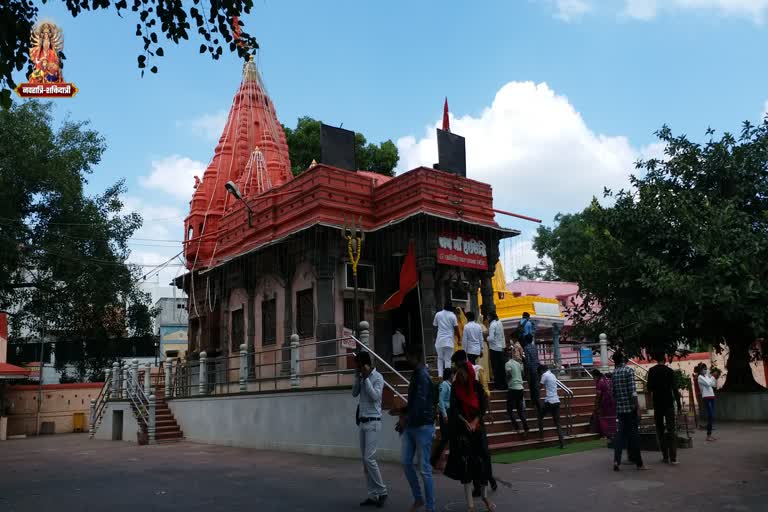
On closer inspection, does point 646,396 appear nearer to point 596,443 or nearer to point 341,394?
point 596,443

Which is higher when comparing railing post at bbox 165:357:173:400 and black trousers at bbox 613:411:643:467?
railing post at bbox 165:357:173:400

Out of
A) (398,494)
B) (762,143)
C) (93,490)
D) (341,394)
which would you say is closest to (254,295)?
(341,394)

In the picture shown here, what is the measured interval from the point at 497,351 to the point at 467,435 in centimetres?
709

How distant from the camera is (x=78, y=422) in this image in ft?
99.2

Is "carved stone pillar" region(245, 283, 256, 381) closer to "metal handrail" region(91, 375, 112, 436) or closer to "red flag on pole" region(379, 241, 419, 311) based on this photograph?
"red flag on pole" region(379, 241, 419, 311)

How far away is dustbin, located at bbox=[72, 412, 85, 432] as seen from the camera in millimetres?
30125

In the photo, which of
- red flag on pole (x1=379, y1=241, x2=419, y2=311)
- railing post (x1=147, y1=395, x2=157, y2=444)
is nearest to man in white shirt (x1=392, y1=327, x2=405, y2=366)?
red flag on pole (x1=379, y1=241, x2=419, y2=311)

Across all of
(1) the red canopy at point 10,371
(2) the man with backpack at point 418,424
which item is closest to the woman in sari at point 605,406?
(2) the man with backpack at point 418,424

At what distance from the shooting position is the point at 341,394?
1304 cm

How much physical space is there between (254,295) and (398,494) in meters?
13.1

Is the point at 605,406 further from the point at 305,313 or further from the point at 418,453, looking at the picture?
the point at 305,313

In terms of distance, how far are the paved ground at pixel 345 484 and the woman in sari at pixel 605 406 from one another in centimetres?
130

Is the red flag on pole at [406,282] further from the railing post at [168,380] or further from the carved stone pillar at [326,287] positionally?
the railing post at [168,380]

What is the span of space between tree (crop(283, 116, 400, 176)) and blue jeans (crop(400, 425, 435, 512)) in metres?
27.4
